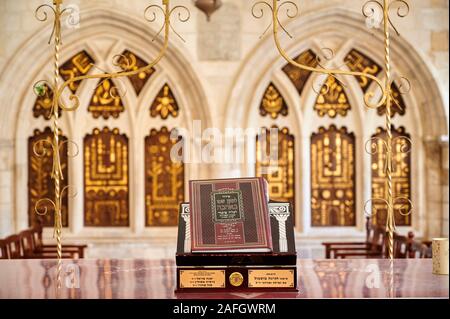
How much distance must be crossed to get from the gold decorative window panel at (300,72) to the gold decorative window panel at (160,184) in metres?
1.34

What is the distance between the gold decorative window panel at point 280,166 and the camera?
22.3 ft

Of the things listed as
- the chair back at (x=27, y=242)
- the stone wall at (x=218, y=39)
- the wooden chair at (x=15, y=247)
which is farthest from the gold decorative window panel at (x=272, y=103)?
the wooden chair at (x=15, y=247)

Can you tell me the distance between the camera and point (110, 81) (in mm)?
6781

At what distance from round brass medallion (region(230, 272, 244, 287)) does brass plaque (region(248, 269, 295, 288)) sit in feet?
0.09

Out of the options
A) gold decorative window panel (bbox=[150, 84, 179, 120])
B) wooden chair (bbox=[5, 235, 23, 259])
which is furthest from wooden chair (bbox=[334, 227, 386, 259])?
wooden chair (bbox=[5, 235, 23, 259])

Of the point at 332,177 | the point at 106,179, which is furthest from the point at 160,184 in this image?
the point at 332,177

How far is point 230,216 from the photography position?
2297mm

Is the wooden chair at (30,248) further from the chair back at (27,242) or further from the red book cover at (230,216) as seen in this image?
the red book cover at (230,216)

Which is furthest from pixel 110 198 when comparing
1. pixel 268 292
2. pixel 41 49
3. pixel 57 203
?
pixel 268 292

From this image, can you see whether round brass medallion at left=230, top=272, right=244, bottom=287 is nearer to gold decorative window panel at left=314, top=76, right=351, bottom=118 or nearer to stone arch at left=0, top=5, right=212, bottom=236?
stone arch at left=0, top=5, right=212, bottom=236

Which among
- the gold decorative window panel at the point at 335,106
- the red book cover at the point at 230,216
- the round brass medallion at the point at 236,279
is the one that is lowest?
the round brass medallion at the point at 236,279

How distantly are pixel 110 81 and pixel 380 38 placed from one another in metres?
2.55

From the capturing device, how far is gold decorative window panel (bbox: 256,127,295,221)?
6801 millimetres

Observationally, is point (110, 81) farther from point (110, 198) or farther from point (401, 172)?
point (401, 172)
